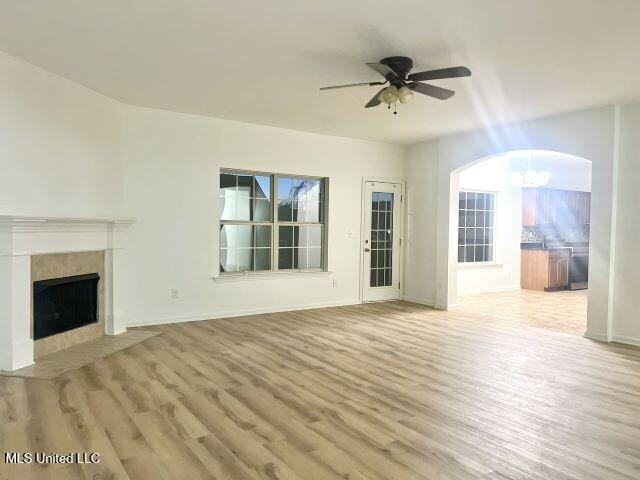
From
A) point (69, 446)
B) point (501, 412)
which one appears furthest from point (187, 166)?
point (501, 412)

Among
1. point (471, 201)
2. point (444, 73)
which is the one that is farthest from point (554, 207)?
point (444, 73)

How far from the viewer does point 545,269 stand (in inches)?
358

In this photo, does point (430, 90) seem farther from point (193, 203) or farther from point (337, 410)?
point (193, 203)

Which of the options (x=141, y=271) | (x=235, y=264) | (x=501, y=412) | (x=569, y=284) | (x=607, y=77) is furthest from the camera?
(x=569, y=284)

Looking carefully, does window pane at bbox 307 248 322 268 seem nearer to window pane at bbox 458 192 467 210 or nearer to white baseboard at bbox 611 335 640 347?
window pane at bbox 458 192 467 210

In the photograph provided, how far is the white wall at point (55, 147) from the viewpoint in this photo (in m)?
3.87

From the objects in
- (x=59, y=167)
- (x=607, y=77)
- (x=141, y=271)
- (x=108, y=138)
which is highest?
(x=607, y=77)

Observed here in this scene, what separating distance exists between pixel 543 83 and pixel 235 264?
434cm

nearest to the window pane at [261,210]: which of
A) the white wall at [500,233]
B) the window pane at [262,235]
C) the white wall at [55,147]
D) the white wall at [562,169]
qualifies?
the window pane at [262,235]

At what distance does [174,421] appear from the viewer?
284 cm

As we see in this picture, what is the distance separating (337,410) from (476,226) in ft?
21.9

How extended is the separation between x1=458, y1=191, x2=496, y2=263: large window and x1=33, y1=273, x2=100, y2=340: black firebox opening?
646 centimetres

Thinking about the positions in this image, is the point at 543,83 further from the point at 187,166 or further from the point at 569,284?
the point at 569,284

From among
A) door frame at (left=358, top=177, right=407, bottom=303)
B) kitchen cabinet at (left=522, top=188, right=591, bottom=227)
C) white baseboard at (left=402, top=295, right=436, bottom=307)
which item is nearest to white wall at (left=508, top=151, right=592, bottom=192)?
kitchen cabinet at (left=522, top=188, right=591, bottom=227)
